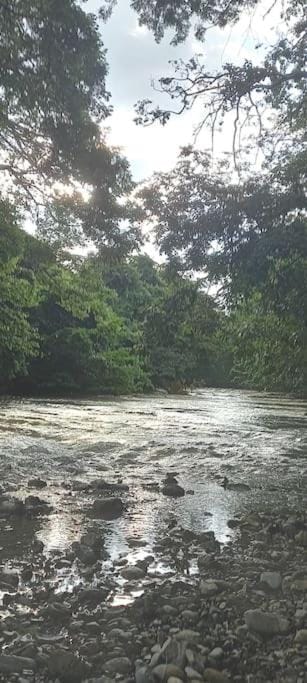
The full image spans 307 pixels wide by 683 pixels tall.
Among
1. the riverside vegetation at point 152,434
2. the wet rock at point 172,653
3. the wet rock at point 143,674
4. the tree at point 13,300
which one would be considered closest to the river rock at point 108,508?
the riverside vegetation at point 152,434

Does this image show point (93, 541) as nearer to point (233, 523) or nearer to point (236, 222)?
point (233, 523)

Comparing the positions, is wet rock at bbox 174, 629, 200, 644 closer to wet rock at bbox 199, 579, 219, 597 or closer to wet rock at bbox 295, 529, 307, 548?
wet rock at bbox 199, 579, 219, 597

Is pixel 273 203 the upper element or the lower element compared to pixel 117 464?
upper

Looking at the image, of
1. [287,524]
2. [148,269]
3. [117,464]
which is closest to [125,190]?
[117,464]

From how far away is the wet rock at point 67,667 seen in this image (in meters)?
2.47

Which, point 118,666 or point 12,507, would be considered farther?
point 12,507

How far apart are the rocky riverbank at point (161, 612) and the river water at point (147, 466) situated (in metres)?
0.32

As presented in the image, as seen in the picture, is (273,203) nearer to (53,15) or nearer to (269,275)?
(269,275)

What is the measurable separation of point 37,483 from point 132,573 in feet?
10.1

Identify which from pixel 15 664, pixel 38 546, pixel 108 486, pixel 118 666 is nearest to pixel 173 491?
pixel 108 486

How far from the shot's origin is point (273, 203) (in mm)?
9922

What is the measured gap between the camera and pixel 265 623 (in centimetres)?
294

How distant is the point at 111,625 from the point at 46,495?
3159 millimetres

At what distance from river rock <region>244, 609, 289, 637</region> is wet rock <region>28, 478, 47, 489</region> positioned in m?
3.87
